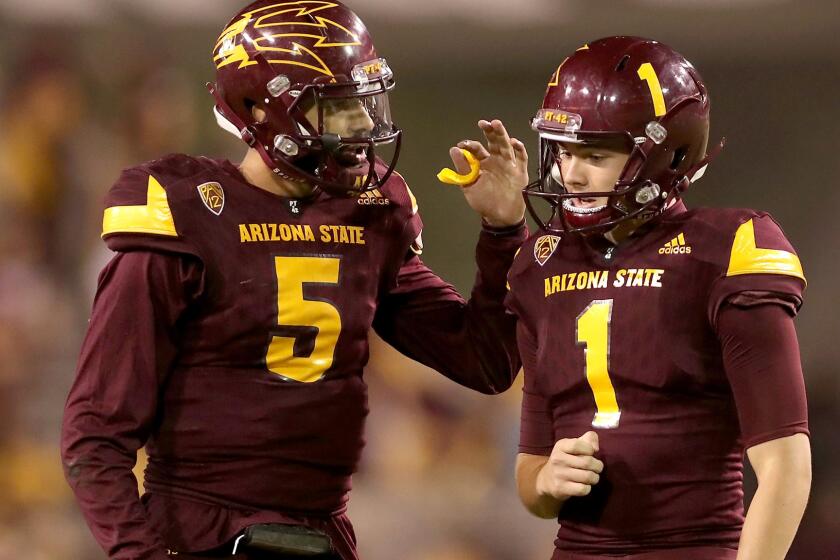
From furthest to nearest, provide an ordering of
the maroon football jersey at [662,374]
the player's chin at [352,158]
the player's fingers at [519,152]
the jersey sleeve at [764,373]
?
1. the player's fingers at [519,152]
2. the player's chin at [352,158]
3. the maroon football jersey at [662,374]
4. the jersey sleeve at [764,373]

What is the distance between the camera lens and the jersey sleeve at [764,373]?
196cm

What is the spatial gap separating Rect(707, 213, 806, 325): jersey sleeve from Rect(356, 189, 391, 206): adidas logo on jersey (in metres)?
0.72

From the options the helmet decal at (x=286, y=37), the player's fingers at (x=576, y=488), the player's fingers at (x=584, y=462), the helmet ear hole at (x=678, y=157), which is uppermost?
the helmet decal at (x=286, y=37)

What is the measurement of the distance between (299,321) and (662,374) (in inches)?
25.9

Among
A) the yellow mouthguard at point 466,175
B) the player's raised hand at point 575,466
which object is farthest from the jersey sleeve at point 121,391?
the player's raised hand at point 575,466

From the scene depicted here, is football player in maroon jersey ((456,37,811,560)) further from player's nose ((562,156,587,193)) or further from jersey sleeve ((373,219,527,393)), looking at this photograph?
jersey sleeve ((373,219,527,393))

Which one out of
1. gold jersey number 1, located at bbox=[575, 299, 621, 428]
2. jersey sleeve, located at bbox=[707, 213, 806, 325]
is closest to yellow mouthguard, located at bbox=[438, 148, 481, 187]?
gold jersey number 1, located at bbox=[575, 299, 621, 428]

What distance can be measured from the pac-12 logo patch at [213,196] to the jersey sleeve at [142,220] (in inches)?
2.6

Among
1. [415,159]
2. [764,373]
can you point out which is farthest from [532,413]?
[415,159]

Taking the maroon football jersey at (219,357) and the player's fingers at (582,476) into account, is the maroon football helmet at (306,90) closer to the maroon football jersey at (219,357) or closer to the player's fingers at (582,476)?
the maroon football jersey at (219,357)

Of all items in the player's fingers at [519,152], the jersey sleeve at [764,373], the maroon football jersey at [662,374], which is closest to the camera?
the jersey sleeve at [764,373]

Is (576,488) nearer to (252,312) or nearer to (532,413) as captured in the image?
(532,413)

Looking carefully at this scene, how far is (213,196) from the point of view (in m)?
2.36

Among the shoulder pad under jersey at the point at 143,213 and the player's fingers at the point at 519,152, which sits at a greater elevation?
the player's fingers at the point at 519,152
